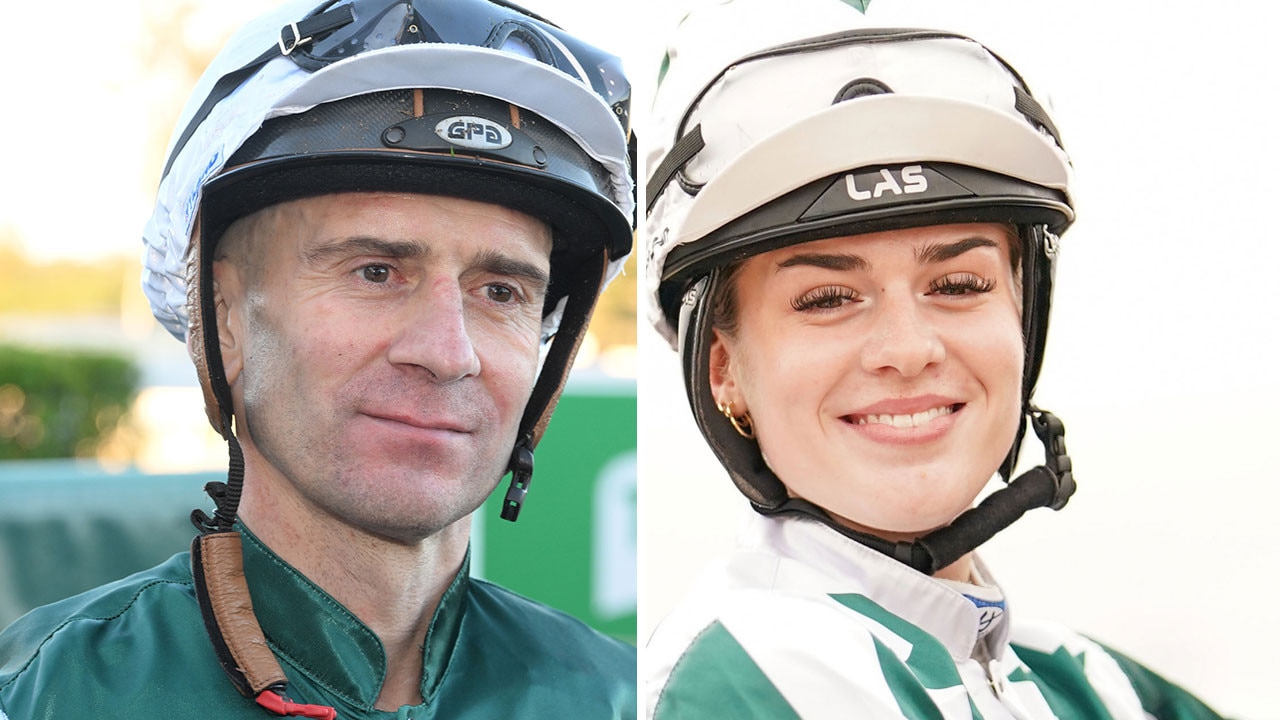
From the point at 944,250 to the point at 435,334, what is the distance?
0.62m

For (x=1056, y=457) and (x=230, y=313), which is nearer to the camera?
(x=230, y=313)

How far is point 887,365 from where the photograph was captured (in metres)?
1.50

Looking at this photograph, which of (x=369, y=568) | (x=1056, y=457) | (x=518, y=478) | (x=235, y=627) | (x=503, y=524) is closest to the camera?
(x=235, y=627)

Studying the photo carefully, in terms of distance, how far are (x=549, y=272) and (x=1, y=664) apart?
2.44ft

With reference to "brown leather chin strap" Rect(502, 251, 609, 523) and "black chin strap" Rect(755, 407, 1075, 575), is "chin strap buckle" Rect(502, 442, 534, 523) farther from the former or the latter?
"black chin strap" Rect(755, 407, 1075, 575)

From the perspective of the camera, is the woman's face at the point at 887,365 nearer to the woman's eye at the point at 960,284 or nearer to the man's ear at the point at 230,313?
the woman's eye at the point at 960,284

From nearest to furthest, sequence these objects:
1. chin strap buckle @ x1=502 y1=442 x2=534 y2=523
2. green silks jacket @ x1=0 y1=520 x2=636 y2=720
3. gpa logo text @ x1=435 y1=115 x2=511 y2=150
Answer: green silks jacket @ x1=0 y1=520 x2=636 y2=720, gpa logo text @ x1=435 y1=115 x2=511 y2=150, chin strap buckle @ x1=502 y1=442 x2=534 y2=523

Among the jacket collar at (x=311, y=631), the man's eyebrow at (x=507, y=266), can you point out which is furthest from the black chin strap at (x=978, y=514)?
the jacket collar at (x=311, y=631)

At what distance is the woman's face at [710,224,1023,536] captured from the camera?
150 cm

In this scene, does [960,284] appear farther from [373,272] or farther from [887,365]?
[373,272]

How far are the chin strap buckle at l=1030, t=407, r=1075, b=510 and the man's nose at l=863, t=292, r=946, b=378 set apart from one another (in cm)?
31

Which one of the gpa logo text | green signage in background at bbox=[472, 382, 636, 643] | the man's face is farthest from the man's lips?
green signage in background at bbox=[472, 382, 636, 643]

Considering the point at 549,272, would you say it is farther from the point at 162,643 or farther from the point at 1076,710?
the point at 1076,710

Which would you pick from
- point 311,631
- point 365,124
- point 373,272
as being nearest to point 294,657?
point 311,631
